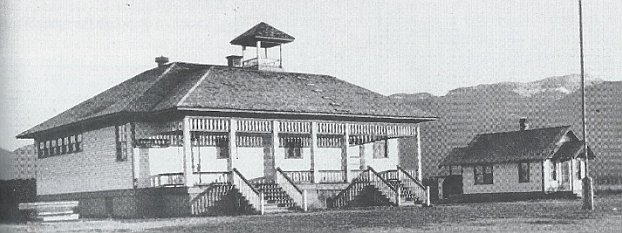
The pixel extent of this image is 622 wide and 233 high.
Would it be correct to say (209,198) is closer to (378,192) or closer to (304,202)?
(304,202)

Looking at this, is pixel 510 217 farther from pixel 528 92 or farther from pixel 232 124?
pixel 528 92

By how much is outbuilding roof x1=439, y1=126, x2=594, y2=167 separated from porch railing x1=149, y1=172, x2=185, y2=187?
72.2ft

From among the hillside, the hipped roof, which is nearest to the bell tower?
the hipped roof

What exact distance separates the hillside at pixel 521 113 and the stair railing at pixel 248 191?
3278cm

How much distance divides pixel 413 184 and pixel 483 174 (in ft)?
49.1

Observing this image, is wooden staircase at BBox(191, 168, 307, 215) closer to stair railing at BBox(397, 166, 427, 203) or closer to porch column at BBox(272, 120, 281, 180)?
porch column at BBox(272, 120, 281, 180)

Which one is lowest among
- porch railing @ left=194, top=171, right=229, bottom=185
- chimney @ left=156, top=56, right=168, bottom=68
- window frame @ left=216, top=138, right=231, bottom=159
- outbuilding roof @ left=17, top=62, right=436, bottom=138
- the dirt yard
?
the dirt yard

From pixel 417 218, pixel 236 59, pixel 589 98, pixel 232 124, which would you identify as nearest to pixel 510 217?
pixel 417 218

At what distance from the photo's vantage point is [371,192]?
40.0m

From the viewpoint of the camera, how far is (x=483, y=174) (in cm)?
5444

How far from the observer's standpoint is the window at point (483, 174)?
53812 mm

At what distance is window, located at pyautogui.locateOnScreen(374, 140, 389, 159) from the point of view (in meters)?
45.9

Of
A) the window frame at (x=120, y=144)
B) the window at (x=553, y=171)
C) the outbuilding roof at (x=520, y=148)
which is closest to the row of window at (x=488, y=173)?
the outbuilding roof at (x=520, y=148)

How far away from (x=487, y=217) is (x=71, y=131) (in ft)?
73.5
